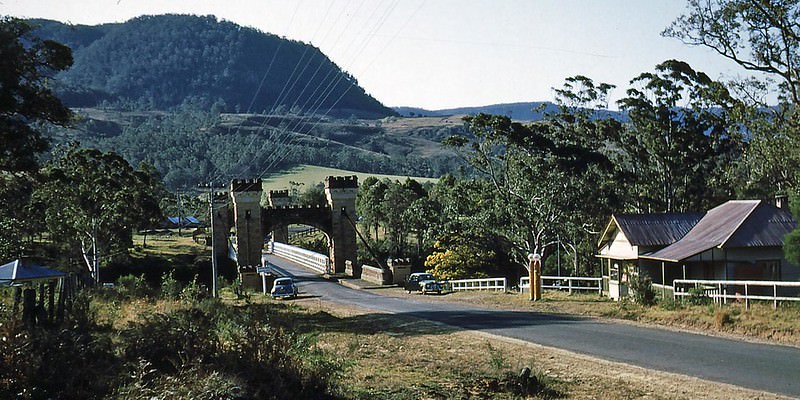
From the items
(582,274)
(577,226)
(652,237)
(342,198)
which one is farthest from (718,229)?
(342,198)

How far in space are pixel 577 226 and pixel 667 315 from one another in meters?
30.0

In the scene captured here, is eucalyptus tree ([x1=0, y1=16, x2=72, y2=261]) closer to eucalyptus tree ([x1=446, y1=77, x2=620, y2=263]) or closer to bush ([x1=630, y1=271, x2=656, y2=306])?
bush ([x1=630, y1=271, x2=656, y2=306])

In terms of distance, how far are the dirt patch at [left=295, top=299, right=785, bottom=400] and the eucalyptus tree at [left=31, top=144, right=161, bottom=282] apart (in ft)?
100

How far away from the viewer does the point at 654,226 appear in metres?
37.1

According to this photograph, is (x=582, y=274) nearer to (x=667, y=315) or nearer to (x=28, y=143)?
(x=667, y=315)

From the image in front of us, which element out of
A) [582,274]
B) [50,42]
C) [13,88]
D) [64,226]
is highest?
[50,42]

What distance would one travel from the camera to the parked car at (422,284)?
143 feet

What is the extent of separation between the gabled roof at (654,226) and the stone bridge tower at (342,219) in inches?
1235

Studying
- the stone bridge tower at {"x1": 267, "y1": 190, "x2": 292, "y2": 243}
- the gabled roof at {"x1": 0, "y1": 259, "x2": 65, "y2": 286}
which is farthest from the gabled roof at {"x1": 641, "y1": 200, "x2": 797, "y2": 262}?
the stone bridge tower at {"x1": 267, "y1": 190, "x2": 292, "y2": 243}

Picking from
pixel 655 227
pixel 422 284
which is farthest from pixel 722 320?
pixel 422 284

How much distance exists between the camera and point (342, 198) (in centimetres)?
6775

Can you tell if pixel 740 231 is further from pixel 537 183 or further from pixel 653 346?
pixel 537 183

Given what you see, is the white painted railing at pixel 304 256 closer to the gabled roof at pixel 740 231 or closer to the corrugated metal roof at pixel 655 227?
the corrugated metal roof at pixel 655 227

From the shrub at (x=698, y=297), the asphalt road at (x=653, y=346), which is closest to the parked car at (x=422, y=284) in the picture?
the asphalt road at (x=653, y=346)
